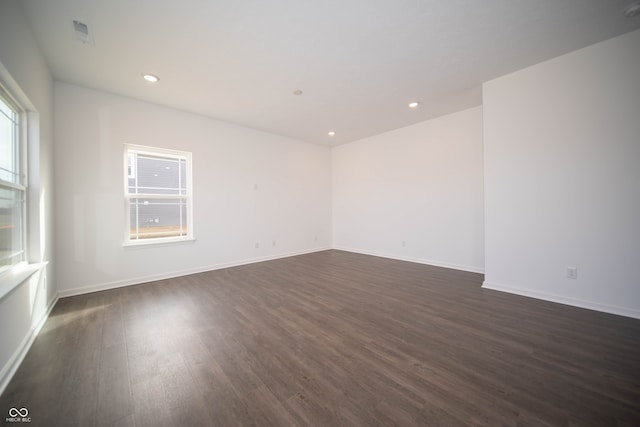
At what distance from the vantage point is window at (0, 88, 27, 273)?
1.86 meters

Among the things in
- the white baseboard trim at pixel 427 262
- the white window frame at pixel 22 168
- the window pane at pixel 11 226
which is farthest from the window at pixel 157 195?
the white baseboard trim at pixel 427 262

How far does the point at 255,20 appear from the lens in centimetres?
203

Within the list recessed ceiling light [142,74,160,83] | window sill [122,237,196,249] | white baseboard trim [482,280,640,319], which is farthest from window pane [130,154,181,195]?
white baseboard trim [482,280,640,319]

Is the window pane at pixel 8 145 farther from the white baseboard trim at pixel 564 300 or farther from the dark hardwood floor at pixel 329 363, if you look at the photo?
the white baseboard trim at pixel 564 300

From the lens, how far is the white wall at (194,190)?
3.05 m

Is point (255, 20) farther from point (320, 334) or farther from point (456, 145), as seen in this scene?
point (456, 145)

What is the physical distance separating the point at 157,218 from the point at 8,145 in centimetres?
195

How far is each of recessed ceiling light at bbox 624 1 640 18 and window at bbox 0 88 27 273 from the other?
522 cm

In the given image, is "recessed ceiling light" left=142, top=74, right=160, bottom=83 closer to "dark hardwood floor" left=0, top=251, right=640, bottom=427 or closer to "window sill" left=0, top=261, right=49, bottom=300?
"window sill" left=0, top=261, right=49, bottom=300

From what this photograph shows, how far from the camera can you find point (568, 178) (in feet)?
8.66

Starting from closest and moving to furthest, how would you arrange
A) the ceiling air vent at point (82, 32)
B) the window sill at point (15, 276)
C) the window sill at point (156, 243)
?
the window sill at point (15, 276), the ceiling air vent at point (82, 32), the window sill at point (156, 243)

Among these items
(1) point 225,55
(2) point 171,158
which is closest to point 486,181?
(1) point 225,55

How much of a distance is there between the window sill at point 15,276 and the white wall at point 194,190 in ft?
3.47

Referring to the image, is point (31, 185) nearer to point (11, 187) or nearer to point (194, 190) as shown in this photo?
point (11, 187)
